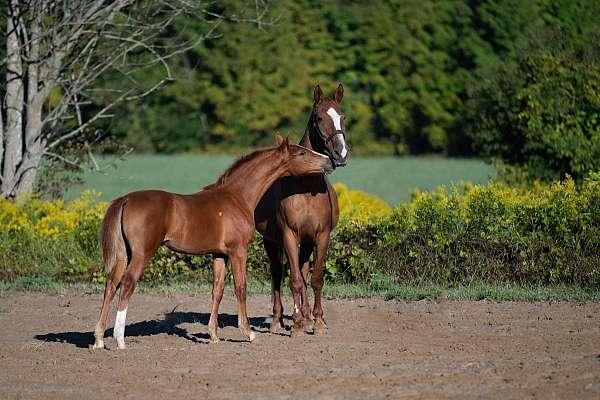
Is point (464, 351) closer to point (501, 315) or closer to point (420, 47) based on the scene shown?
point (501, 315)

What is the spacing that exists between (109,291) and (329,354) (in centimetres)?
210

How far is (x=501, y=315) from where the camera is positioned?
10258mm

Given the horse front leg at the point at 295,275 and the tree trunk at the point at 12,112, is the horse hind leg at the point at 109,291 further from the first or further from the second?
the tree trunk at the point at 12,112

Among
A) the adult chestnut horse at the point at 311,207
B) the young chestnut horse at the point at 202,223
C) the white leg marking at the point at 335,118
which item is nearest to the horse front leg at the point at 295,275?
the adult chestnut horse at the point at 311,207

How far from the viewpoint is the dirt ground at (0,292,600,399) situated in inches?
285

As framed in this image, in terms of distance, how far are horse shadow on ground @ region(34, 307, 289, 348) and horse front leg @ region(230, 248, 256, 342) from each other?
259 mm

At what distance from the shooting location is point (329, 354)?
8.49 m

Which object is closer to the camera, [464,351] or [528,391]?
[528,391]

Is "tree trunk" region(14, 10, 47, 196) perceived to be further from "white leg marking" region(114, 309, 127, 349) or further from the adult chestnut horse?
"white leg marking" region(114, 309, 127, 349)

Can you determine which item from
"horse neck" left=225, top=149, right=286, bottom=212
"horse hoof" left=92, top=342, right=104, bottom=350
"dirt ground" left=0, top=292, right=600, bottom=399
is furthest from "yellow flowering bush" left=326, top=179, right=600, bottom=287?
"horse hoof" left=92, top=342, right=104, bottom=350

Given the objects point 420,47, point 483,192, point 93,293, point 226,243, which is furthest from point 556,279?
point 420,47

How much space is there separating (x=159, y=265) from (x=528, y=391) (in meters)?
7.24

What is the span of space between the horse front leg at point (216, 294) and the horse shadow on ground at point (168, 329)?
0.17 meters

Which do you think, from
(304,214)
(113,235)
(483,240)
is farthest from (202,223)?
(483,240)
